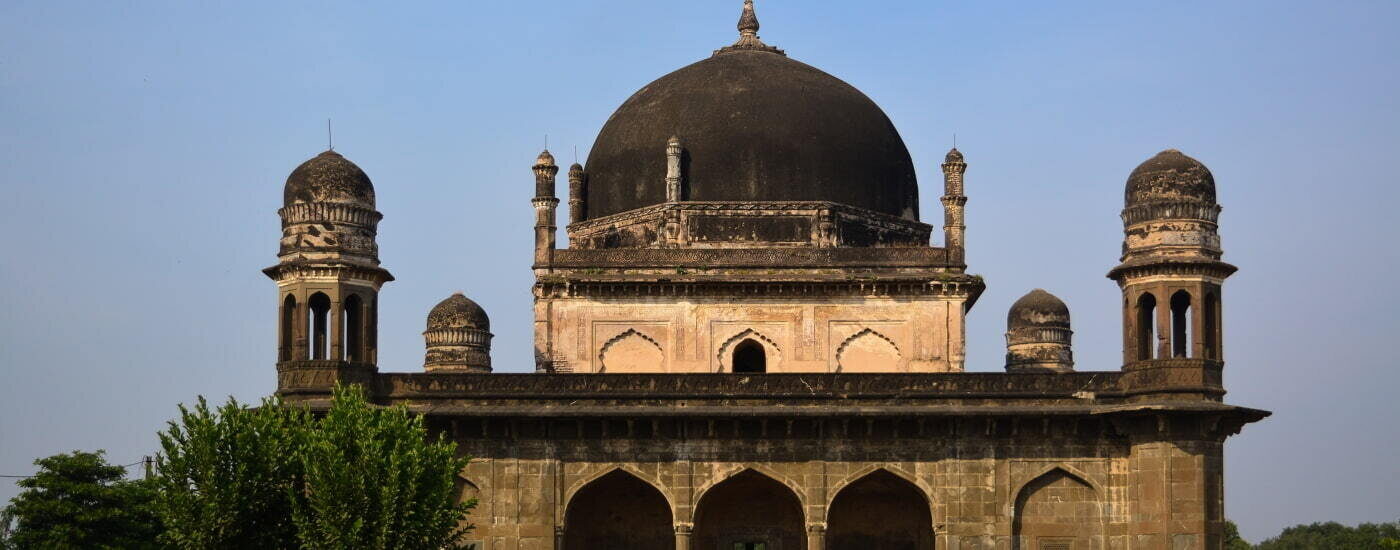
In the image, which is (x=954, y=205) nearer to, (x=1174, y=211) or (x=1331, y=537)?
(x=1174, y=211)

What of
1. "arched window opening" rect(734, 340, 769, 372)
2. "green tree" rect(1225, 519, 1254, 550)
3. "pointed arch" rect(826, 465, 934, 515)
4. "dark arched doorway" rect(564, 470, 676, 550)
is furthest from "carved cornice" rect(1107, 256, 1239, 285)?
"green tree" rect(1225, 519, 1254, 550)

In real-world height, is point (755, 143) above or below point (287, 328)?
above

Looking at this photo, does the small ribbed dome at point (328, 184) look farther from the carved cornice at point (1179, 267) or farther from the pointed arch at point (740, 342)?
the carved cornice at point (1179, 267)

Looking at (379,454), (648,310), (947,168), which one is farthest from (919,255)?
(379,454)

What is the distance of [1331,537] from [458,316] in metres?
66.1

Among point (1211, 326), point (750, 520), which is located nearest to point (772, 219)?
point (750, 520)

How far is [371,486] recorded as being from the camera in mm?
27141

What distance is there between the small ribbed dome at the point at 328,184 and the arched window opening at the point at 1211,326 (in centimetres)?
1157

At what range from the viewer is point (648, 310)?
36.7 metres

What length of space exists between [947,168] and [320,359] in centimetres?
1109

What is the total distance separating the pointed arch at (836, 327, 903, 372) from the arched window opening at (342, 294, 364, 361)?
25.9ft

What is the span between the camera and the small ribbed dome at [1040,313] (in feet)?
132

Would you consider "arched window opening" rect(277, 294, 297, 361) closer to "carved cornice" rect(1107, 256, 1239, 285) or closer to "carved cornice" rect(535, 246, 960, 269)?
"carved cornice" rect(535, 246, 960, 269)

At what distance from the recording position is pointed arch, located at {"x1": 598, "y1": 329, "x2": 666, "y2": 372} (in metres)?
36.5
